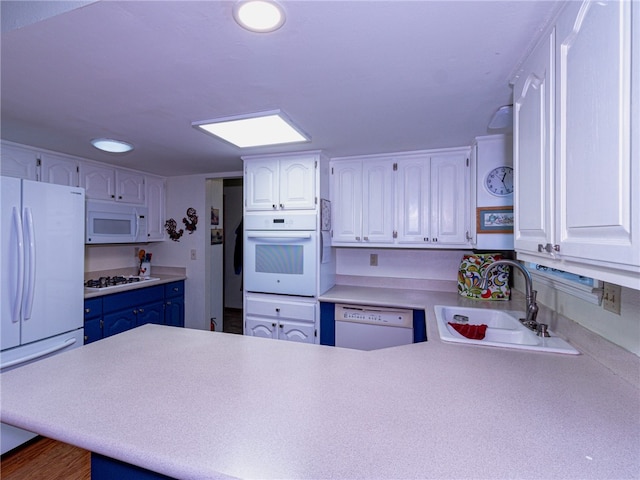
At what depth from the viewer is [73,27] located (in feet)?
3.36

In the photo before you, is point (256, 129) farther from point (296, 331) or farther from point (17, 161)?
point (17, 161)

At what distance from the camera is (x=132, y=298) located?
2904mm

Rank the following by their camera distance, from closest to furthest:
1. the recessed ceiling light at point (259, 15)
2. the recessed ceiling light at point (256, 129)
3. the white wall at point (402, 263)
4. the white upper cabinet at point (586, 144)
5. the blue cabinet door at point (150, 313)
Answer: the white upper cabinet at point (586, 144), the recessed ceiling light at point (259, 15), the recessed ceiling light at point (256, 129), the white wall at point (402, 263), the blue cabinet door at point (150, 313)

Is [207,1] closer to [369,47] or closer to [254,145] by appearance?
[369,47]

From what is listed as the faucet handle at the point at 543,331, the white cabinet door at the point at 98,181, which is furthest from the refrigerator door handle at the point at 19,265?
the faucet handle at the point at 543,331

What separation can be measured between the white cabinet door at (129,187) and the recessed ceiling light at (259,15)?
2778 millimetres

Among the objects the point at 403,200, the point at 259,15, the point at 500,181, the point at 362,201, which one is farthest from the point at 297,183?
the point at 259,15

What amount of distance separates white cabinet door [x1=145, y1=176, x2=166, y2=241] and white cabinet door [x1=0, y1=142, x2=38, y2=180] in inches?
41.4

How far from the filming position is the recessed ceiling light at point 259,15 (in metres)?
0.90

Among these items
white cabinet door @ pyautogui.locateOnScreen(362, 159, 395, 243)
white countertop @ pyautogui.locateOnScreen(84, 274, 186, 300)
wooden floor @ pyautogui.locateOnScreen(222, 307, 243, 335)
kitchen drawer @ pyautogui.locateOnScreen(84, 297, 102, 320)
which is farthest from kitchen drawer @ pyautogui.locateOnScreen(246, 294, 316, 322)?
wooden floor @ pyautogui.locateOnScreen(222, 307, 243, 335)

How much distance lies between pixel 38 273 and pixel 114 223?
1054 mm

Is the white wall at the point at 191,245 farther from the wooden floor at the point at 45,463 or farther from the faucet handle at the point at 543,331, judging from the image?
the faucet handle at the point at 543,331

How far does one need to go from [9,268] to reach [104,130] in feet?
3.43

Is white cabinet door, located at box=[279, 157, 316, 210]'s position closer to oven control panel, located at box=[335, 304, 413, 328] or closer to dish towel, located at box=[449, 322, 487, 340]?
oven control panel, located at box=[335, 304, 413, 328]
